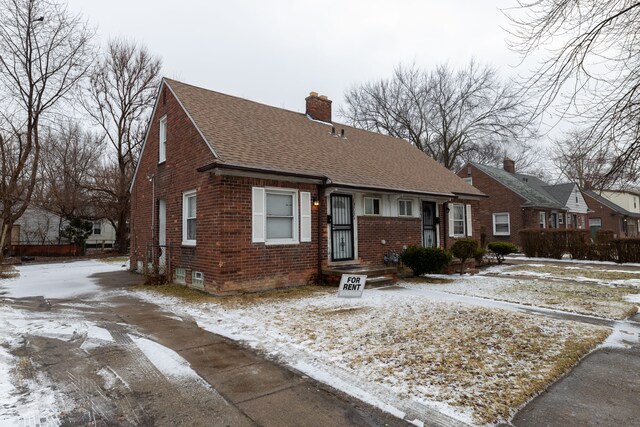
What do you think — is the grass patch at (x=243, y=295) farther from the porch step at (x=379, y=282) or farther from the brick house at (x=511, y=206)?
the brick house at (x=511, y=206)

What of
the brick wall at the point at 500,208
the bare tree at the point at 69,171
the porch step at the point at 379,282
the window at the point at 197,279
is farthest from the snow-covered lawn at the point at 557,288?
the bare tree at the point at 69,171

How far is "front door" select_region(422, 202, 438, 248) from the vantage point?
44.7 ft

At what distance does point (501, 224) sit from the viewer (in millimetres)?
26250

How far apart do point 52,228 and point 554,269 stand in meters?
39.1

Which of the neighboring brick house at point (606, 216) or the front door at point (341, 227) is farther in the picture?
the neighboring brick house at point (606, 216)

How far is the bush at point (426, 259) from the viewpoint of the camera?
11.5 m

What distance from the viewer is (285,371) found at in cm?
410

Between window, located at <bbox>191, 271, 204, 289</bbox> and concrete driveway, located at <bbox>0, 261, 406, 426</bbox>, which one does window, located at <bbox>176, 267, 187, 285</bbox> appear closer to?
window, located at <bbox>191, 271, 204, 289</bbox>

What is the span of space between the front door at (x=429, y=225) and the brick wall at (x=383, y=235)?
65 cm

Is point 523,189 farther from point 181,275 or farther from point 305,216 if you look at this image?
point 181,275

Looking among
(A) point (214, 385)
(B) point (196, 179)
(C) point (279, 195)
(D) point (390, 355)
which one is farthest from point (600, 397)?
(B) point (196, 179)

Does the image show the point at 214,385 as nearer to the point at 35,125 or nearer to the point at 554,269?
the point at 554,269

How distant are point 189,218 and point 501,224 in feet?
75.7

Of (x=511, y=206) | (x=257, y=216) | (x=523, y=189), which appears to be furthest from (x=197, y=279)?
(x=523, y=189)
